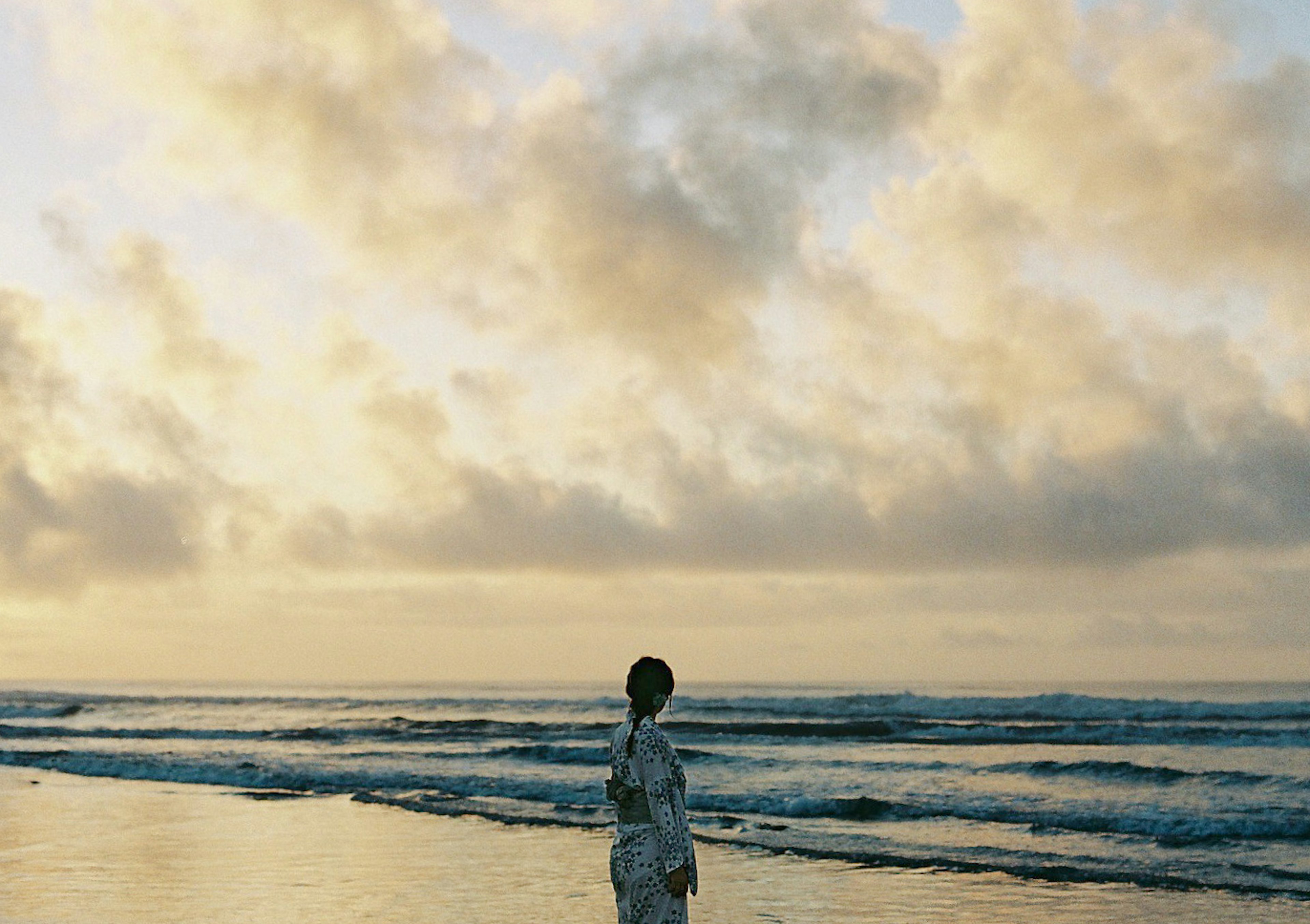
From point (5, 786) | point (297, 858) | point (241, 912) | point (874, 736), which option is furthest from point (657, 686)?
point (874, 736)

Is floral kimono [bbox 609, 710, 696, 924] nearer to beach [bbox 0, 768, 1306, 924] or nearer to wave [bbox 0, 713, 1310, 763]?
beach [bbox 0, 768, 1306, 924]

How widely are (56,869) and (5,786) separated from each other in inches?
447

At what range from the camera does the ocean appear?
635 inches

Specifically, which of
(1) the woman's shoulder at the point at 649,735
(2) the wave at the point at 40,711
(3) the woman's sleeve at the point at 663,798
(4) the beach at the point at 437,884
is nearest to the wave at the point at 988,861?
(4) the beach at the point at 437,884

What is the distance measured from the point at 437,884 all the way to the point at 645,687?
26.2 ft

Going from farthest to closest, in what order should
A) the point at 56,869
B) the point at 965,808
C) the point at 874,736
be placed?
the point at 874,736 → the point at 965,808 → the point at 56,869

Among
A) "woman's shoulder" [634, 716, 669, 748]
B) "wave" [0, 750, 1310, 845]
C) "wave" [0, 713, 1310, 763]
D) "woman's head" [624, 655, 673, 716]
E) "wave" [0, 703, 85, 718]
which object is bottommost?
"wave" [0, 703, 85, 718]

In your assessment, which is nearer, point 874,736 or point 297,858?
point 297,858

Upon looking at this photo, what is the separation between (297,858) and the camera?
1511 cm

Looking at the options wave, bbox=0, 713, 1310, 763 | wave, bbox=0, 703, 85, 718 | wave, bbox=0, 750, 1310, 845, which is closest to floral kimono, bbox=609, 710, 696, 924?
wave, bbox=0, 750, 1310, 845

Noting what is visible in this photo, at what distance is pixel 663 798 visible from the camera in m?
6.47

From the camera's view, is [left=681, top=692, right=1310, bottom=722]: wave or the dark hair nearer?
the dark hair

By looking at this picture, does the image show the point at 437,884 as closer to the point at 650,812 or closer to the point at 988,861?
the point at 988,861

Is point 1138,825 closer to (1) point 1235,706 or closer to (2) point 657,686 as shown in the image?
(2) point 657,686
